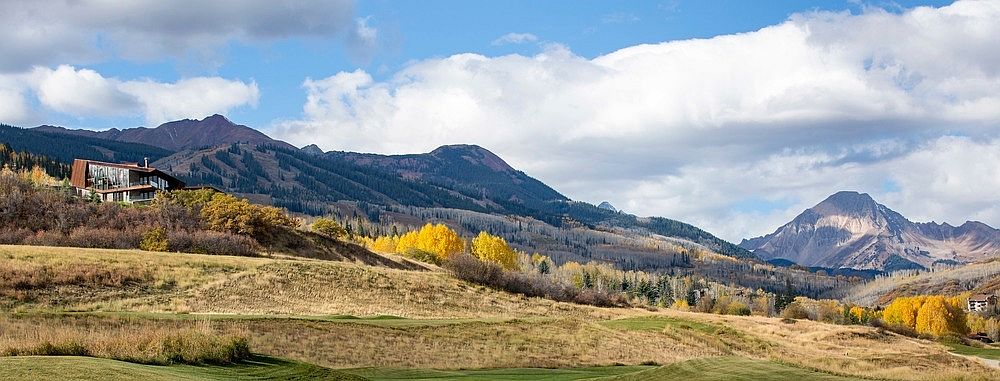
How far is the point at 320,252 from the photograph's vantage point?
104 metres

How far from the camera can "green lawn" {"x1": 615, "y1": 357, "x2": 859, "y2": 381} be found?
2155 cm

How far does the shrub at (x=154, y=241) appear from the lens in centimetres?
8106

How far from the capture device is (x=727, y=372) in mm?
22453

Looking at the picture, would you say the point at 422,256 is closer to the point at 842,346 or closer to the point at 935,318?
the point at 842,346

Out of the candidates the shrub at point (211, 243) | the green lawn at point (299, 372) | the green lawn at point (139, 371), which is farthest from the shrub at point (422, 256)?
the green lawn at point (139, 371)

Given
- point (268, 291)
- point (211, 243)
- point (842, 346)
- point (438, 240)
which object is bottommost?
point (842, 346)

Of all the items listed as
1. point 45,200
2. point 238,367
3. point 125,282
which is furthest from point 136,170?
point 238,367

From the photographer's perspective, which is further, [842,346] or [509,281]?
[509,281]

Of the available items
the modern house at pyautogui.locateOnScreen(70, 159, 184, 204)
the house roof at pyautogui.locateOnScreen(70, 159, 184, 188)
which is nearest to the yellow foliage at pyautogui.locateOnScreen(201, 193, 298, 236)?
the modern house at pyautogui.locateOnScreen(70, 159, 184, 204)

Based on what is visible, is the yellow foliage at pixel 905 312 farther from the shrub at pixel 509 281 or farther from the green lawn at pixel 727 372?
the green lawn at pixel 727 372

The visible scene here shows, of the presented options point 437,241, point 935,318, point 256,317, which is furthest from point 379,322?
point 935,318

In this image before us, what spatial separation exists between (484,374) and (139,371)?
15.7 metres

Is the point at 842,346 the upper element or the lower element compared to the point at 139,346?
lower

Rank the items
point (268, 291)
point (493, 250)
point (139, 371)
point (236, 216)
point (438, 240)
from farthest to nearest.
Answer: point (438, 240) → point (493, 250) → point (236, 216) → point (268, 291) → point (139, 371)
